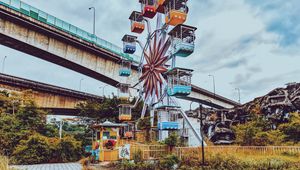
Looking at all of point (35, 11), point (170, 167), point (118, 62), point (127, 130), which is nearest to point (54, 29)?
point (35, 11)

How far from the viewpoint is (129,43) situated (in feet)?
92.6

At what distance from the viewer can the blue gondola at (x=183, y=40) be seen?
1938 centimetres

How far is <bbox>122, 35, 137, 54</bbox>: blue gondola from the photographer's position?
92.0 feet

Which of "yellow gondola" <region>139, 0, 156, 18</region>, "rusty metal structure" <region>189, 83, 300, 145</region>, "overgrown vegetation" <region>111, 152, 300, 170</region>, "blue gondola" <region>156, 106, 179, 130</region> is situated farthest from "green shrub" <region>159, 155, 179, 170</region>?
"yellow gondola" <region>139, 0, 156, 18</region>

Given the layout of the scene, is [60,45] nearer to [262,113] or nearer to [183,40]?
[183,40]

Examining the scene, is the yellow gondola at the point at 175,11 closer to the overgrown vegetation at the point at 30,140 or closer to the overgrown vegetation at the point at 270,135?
the overgrown vegetation at the point at 270,135

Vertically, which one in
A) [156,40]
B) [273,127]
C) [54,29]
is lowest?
[273,127]

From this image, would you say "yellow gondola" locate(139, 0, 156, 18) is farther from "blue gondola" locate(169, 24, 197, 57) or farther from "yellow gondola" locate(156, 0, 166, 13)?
"blue gondola" locate(169, 24, 197, 57)

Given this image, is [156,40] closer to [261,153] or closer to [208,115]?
Answer: [208,115]

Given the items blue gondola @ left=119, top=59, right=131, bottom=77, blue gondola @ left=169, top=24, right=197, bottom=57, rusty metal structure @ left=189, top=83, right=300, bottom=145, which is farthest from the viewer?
blue gondola @ left=119, top=59, right=131, bottom=77

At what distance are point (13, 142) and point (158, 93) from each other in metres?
11.9

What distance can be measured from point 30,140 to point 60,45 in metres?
11.7

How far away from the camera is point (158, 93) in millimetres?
23781

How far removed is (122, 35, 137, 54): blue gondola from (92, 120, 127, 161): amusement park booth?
10.4 m
